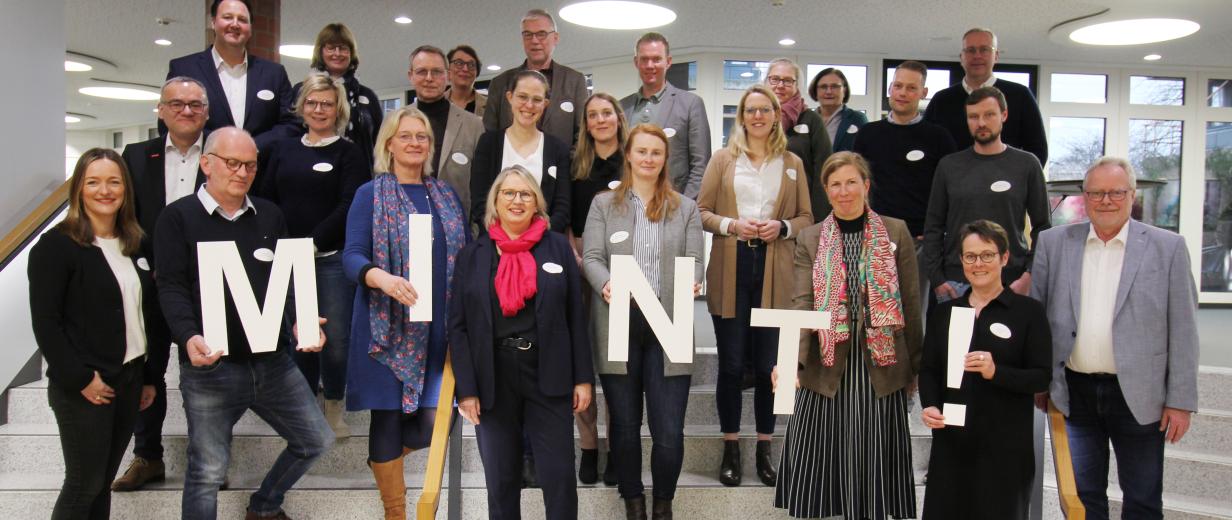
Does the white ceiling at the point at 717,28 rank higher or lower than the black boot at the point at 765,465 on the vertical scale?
higher

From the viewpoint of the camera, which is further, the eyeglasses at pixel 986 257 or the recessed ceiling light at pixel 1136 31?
the recessed ceiling light at pixel 1136 31

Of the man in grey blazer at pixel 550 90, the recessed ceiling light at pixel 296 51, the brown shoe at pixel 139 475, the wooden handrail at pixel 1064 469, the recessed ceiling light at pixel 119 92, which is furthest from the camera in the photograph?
the recessed ceiling light at pixel 119 92

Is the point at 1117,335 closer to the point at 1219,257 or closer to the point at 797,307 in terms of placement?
the point at 797,307

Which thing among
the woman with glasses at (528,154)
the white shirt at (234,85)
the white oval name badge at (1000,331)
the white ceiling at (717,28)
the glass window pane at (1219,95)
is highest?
the white ceiling at (717,28)

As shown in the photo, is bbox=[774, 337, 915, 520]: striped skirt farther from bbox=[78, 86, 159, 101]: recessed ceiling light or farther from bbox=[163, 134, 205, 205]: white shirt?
bbox=[78, 86, 159, 101]: recessed ceiling light

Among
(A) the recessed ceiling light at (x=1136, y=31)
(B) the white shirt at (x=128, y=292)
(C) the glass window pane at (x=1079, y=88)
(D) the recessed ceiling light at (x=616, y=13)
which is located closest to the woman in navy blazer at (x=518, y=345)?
(B) the white shirt at (x=128, y=292)

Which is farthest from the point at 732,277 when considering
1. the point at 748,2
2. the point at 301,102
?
the point at 748,2

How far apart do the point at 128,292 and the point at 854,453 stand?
2.48 metres

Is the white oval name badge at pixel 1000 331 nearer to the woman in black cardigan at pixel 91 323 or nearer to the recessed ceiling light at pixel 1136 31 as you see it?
the woman in black cardigan at pixel 91 323

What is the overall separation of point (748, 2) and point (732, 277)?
5.14 meters

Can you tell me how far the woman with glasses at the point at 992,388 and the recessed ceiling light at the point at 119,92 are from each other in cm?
1343

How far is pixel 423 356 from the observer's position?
2.84m

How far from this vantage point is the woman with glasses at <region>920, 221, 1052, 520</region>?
8.18 ft

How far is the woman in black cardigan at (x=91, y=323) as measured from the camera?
98.9 inches
